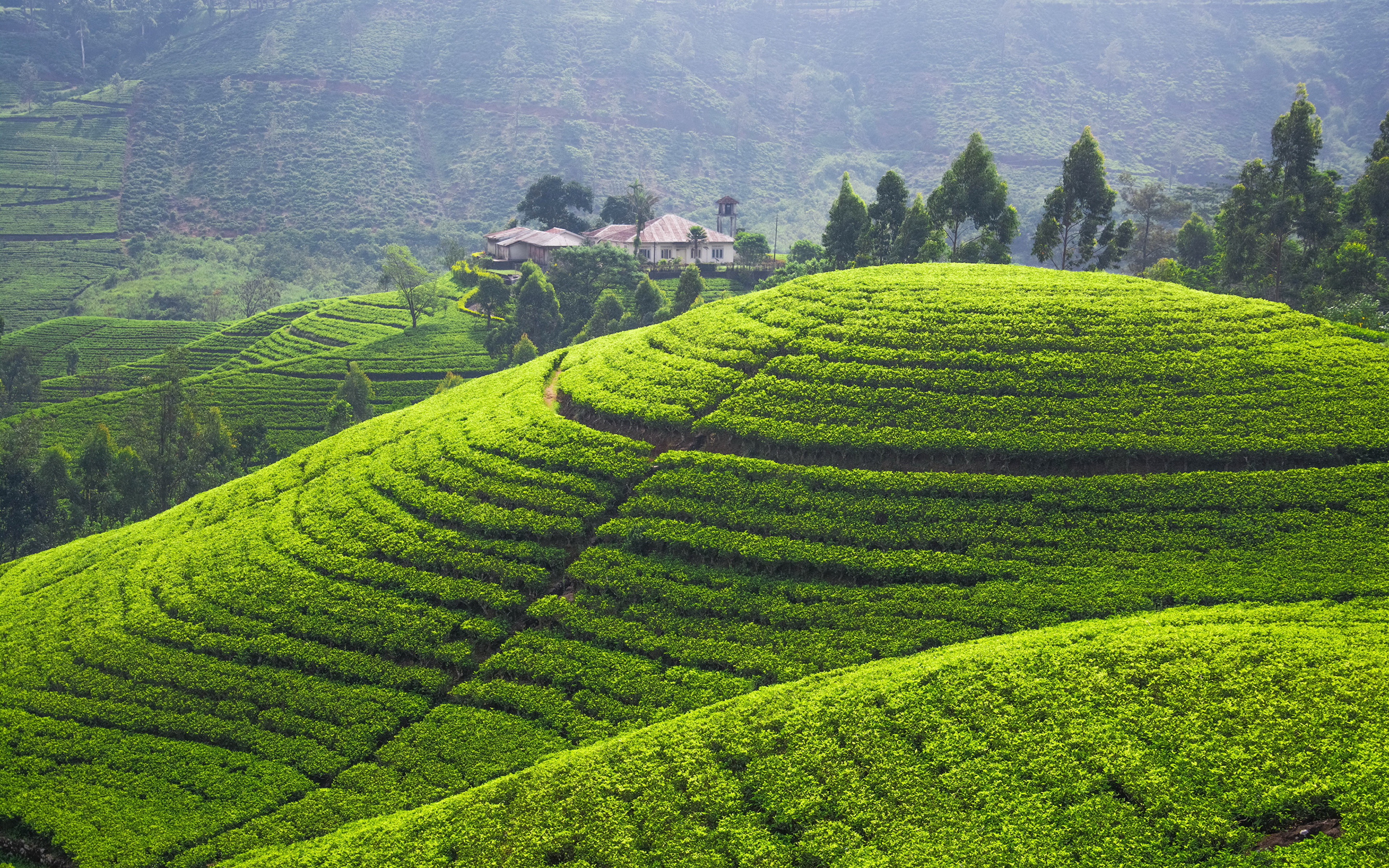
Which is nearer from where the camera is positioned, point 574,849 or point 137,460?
point 574,849

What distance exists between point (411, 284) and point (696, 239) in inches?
1161

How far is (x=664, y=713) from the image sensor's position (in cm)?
2483

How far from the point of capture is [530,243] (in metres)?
98.4

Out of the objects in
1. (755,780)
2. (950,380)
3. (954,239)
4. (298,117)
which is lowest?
(755,780)

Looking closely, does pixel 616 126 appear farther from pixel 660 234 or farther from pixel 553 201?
pixel 660 234

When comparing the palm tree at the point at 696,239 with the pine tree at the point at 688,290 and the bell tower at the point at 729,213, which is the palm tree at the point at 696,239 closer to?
the bell tower at the point at 729,213

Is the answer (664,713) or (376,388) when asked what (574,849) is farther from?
(376,388)

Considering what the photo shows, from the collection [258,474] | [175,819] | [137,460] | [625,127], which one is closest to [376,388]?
[137,460]

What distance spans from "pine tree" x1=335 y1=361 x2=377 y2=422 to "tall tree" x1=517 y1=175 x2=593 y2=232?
44259 mm

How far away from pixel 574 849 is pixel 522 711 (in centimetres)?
622

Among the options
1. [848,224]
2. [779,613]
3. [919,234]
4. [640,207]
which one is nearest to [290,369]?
[640,207]

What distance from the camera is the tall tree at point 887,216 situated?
61.7 meters

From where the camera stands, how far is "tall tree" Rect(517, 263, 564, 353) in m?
79.8

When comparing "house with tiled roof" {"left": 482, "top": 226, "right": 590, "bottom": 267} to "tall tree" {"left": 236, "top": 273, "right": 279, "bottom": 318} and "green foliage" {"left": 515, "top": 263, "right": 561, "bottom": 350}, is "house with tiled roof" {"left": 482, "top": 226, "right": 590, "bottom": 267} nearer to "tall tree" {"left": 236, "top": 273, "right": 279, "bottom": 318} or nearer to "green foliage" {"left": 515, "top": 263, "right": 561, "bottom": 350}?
"green foliage" {"left": 515, "top": 263, "right": 561, "bottom": 350}
